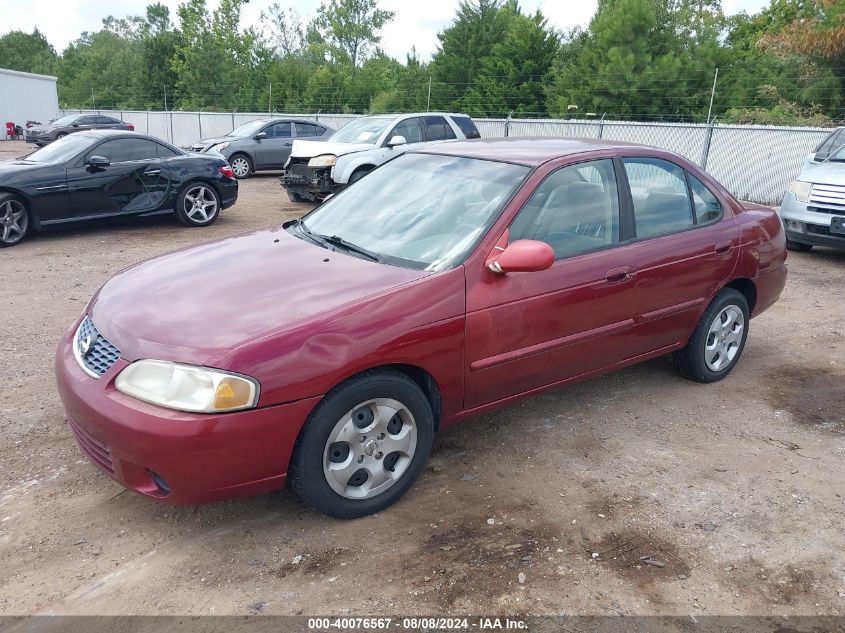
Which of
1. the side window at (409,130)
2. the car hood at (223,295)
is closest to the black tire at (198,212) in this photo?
the side window at (409,130)

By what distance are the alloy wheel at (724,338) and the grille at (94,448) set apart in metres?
3.78

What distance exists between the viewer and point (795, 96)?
23188mm

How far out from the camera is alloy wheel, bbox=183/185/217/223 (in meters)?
10.7

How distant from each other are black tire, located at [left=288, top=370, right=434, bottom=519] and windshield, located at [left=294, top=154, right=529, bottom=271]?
2.13 feet

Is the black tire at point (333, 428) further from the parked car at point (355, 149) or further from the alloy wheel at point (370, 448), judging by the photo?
the parked car at point (355, 149)

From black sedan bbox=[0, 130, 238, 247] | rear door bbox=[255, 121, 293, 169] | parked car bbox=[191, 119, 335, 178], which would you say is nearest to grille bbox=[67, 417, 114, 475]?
black sedan bbox=[0, 130, 238, 247]

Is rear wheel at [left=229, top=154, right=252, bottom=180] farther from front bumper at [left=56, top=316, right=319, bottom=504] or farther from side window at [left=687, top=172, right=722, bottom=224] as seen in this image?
front bumper at [left=56, top=316, right=319, bottom=504]

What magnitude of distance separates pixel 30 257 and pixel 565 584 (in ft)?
26.1

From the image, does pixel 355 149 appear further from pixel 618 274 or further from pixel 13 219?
pixel 618 274

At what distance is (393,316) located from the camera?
329cm

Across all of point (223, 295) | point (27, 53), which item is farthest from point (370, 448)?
point (27, 53)

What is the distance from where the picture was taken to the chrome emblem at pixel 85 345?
133 inches

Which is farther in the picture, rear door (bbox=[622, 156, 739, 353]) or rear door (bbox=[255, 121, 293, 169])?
rear door (bbox=[255, 121, 293, 169])

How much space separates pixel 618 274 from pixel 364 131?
1018 centimetres
